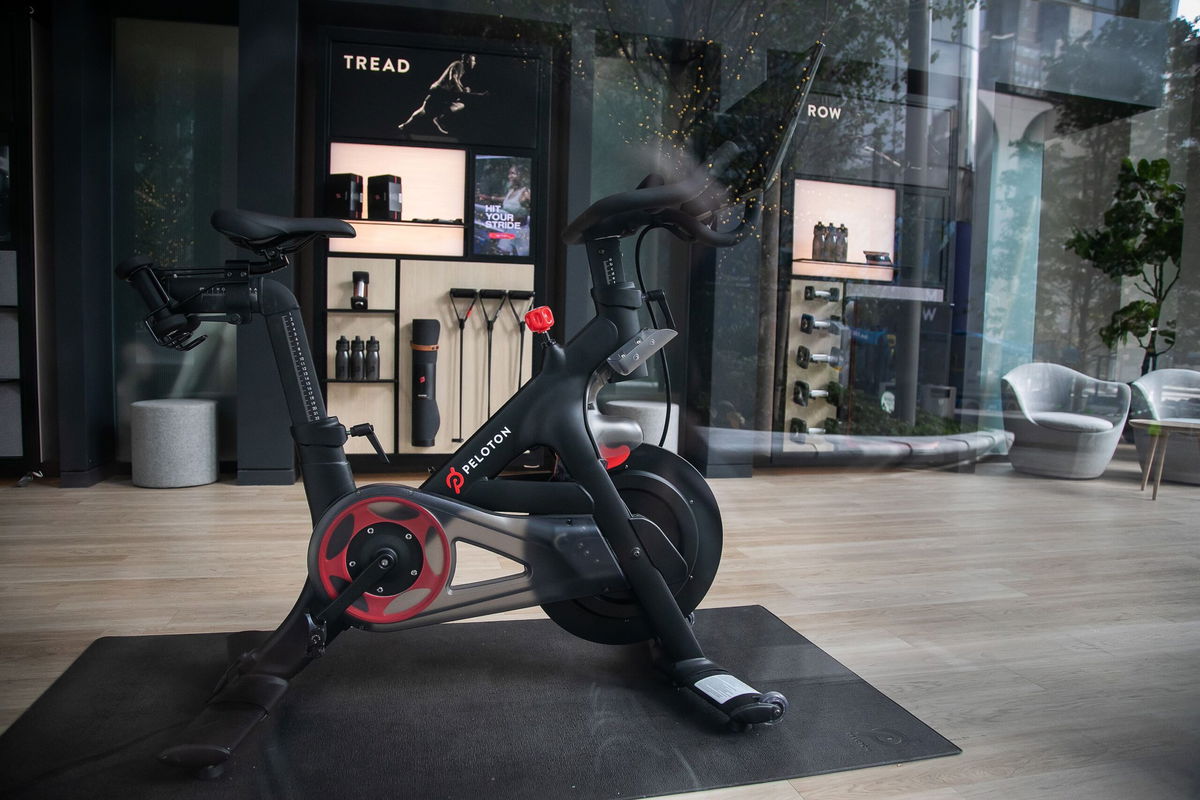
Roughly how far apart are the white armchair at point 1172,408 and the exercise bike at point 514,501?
116cm

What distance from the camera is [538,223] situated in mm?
2961

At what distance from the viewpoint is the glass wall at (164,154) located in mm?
3830

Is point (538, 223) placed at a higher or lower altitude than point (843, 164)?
lower

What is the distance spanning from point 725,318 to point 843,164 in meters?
0.74

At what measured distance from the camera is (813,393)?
10.2 ft

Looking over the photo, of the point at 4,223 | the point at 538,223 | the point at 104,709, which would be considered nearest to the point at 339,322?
the point at 538,223

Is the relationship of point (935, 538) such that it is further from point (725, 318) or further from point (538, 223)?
point (538, 223)

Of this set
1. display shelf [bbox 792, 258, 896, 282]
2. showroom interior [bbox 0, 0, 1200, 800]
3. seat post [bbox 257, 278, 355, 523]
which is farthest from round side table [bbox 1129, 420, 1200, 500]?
seat post [bbox 257, 278, 355, 523]

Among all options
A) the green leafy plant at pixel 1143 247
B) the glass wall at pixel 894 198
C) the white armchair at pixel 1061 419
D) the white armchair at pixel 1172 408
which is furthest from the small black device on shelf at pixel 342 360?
→ the white armchair at pixel 1172 408

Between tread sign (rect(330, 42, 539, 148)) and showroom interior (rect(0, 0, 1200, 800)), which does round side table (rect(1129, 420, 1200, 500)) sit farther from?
tread sign (rect(330, 42, 539, 148))

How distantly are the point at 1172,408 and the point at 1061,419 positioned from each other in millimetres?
297

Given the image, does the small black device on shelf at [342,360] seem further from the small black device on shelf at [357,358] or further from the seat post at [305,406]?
the seat post at [305,406]

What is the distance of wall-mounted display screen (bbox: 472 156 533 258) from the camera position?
122 inches

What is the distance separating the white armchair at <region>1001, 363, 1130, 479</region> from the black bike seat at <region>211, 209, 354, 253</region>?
1882mm
